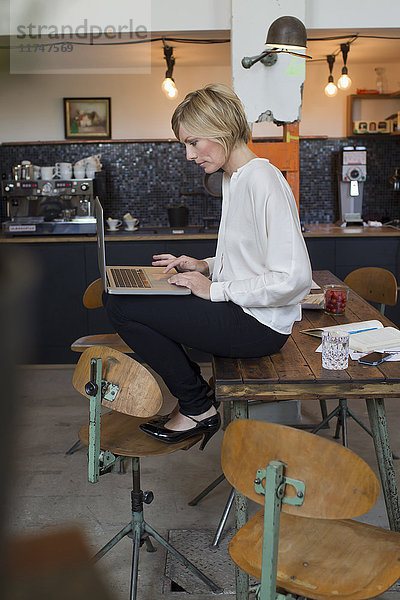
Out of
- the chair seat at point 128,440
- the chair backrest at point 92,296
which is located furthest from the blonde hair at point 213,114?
the chair backrest at point 92,296

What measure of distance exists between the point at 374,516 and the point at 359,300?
0.91m

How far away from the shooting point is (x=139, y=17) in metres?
4.64

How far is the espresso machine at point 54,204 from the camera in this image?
505 centimetres

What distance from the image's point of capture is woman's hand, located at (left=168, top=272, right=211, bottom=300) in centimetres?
207

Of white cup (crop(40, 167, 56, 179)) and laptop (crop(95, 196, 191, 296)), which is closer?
laptop (crop(95, 196, 191, 296))

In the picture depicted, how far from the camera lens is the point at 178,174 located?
6.31 m

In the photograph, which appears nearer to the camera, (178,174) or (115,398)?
(115,398)

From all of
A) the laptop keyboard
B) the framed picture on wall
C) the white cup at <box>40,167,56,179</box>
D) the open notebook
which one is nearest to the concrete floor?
the laptop keyboard

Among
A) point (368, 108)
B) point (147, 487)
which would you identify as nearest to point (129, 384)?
point (147, 487)

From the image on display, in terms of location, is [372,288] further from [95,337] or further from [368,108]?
[368,108]

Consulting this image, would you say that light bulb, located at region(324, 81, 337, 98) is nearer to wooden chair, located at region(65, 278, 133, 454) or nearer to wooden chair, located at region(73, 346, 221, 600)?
wooden chair, located at region(65, 278, 133, 454)

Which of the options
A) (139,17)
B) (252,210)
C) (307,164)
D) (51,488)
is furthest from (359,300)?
(307,164)

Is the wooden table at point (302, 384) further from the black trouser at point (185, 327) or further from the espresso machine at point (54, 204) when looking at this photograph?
the espresso machine at point (54, 204)

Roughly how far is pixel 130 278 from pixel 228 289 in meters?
0.37
